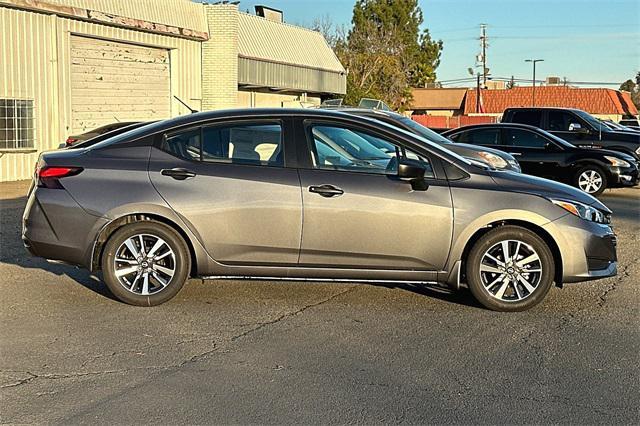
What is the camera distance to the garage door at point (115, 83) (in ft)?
67.8

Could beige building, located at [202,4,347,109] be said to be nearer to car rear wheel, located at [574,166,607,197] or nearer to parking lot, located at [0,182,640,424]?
car rear wheel, located at [574,166,607,197]

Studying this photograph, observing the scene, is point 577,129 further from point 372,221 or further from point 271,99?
point 271,99

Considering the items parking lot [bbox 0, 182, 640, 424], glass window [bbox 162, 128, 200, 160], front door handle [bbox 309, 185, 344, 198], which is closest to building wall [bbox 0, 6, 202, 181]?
parking lot [bbox 0, 182, 640, 424]

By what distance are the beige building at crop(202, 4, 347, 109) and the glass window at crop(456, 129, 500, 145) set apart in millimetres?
11897

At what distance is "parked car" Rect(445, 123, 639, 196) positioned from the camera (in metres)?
16.1

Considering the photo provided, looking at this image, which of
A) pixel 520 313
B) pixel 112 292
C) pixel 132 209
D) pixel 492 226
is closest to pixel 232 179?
pixel 132 209

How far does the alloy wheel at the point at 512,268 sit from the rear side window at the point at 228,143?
6.62 feet

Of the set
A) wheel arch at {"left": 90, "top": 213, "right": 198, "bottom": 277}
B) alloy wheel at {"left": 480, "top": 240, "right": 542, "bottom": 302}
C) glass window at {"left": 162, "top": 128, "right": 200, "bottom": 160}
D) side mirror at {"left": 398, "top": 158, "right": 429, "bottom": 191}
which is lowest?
alloy wheel at {"left": 480, "top": 240, "right": 542, "bottom": 302}

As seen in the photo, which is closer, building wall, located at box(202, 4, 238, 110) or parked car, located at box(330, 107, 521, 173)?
parked car, located at box(330, 107, 521, 173)

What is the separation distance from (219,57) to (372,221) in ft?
68.5

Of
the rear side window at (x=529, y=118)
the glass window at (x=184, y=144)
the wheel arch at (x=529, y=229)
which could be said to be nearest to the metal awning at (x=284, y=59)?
the rear side window at (x=529, y=118)

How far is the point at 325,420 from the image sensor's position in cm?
435

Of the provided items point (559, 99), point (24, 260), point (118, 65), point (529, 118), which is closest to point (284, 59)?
point (118, 65)

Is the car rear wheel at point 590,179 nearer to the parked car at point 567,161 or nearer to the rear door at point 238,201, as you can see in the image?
the parked car at point 567,161
